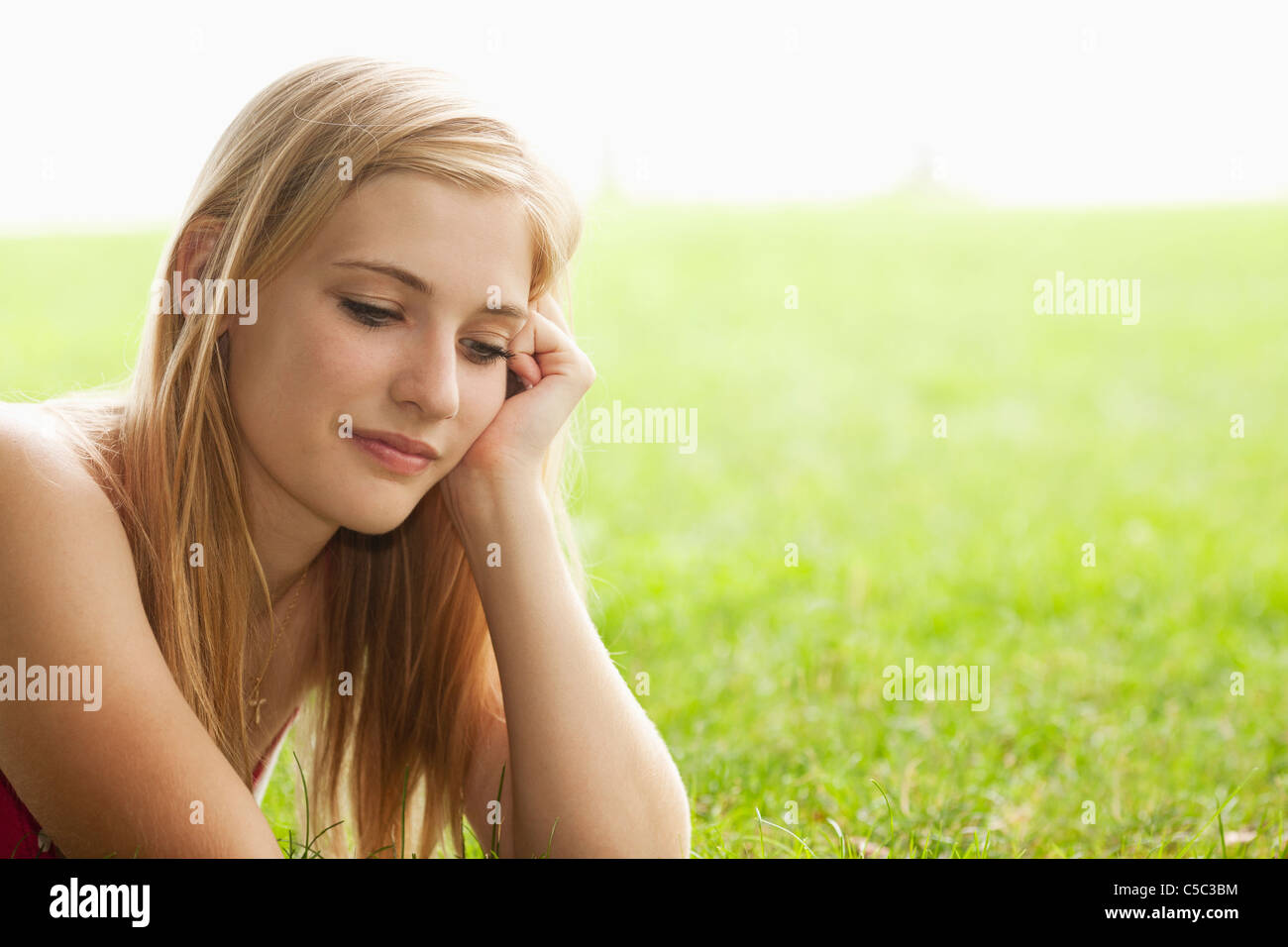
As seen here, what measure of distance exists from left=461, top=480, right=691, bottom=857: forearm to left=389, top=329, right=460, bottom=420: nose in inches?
12.7

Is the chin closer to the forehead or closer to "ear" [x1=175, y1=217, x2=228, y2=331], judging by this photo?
the forehead

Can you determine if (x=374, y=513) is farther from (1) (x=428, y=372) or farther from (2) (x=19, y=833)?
(2) (x=19, y=833)

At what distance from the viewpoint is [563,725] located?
2.35 metres

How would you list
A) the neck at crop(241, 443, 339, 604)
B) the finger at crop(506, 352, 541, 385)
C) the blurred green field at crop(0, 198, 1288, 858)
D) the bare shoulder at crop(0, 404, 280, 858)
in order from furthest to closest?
the blurred green field at crop(0, 198, 1288, 858) → the finger at crop(506, 352, 541, 385) → the neck at crop(241, 443, 339, 604) → the bare shoulder at crop(0, 404, 280, 858)

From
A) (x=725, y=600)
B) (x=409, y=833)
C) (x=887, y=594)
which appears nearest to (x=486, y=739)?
(x=409, y=833)

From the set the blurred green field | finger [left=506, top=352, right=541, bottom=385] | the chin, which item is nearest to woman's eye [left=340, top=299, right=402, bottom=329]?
the chin

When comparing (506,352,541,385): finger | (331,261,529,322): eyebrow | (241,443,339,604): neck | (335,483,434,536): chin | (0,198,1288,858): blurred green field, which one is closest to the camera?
(331,261,529,322): eyebrow

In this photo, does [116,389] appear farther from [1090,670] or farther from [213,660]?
[1090,670]

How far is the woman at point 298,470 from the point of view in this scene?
204 centimetres

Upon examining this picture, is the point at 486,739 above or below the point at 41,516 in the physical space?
below

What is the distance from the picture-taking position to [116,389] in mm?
2725

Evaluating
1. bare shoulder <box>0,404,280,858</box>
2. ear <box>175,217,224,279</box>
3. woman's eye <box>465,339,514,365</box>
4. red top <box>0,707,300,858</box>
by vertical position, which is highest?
ear <box>175,217,224,279</box>

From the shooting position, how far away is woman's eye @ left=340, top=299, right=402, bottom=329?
7.23 ft
